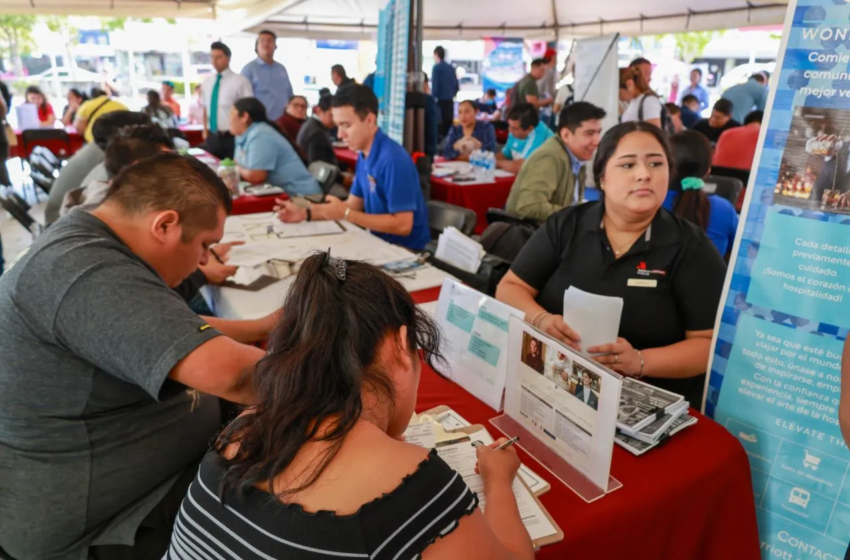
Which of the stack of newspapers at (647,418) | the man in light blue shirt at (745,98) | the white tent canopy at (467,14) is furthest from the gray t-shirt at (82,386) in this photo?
the man in light blue shirt at (745,98)

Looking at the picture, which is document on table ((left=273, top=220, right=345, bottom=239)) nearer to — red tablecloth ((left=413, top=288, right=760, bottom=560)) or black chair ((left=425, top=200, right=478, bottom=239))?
black chair ((left=425, top=200, right=478, bottom=239))

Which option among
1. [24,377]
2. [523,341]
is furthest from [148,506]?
[523,341]

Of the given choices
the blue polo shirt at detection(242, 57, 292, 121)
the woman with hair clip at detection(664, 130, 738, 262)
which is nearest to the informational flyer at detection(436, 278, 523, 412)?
the woman with hair clip at detection(664, 130, 738, 262)

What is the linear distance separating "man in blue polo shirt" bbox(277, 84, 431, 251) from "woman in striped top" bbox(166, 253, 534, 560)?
1.94 m

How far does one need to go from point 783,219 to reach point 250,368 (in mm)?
1266

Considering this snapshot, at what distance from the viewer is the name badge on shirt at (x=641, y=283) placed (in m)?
1.68

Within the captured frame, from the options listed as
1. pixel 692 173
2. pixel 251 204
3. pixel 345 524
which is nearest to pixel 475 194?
pixel 251 204

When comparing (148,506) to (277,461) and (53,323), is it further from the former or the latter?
(277,461)

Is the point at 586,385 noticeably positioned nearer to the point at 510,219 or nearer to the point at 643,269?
the point at 643,269

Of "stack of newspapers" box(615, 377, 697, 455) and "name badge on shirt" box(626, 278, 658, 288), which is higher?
"name badge on shirt" box(626, 278, 658, 288)

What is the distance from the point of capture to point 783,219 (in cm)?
136

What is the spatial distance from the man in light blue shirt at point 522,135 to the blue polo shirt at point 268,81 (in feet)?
9.69

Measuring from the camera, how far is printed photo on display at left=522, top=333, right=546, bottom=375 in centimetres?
115

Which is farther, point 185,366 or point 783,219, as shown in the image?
point 783,219
